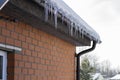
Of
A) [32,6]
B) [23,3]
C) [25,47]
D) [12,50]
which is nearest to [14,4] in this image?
[23,3]

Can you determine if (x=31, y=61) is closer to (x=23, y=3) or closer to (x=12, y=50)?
(x=12, y=50)

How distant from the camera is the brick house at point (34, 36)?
361 cm

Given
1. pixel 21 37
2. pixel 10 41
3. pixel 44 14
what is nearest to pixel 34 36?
pixel 21 37

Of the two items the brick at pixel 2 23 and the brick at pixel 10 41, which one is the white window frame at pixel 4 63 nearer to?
the brick at pixel 10 41

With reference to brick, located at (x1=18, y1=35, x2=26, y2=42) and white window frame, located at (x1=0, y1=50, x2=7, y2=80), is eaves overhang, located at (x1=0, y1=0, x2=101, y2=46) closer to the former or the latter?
brick, located at (x1=18, y1=35, x2=26, y2=42)

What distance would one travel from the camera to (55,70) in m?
5.46

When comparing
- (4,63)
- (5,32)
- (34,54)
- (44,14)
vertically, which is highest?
(44,14)

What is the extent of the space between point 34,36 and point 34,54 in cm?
24

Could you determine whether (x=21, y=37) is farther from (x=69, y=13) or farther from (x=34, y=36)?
(x=69, y=13)

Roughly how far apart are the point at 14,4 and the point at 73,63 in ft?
12.3

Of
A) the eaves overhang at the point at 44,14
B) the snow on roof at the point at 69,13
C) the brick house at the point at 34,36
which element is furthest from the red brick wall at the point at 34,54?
the snow on roof at the point at 69,13

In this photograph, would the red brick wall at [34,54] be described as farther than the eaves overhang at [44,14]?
Yes

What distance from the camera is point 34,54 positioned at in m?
4.54

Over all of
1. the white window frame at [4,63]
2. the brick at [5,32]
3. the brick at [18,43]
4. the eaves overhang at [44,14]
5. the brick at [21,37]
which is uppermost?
the eaves overhang at [44,14]
